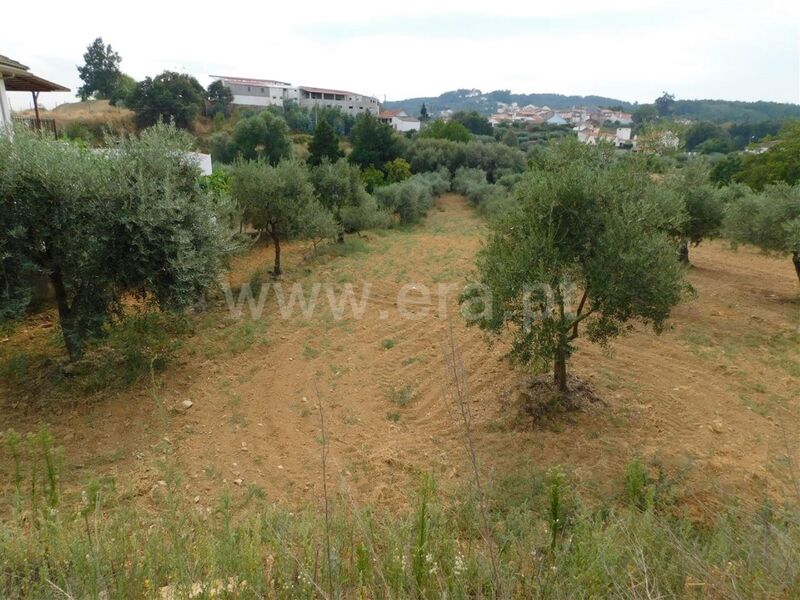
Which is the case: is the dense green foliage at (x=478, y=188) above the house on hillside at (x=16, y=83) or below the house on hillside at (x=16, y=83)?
below

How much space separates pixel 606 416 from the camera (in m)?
7.13

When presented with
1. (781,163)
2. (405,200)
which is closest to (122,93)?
(405,200)

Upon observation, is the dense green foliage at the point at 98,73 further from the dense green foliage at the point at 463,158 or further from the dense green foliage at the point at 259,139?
the dense green foliage at the point at 463,158

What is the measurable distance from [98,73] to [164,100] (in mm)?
20339

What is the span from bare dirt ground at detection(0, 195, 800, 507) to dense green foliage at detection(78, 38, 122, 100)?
58422 mm

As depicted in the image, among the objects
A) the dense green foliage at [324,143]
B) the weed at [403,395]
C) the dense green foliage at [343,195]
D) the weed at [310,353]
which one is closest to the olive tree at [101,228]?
the weed at [310,353]

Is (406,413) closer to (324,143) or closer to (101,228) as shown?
(101,228)

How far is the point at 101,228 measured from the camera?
729cm

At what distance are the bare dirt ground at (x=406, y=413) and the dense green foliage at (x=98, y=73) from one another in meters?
58.4

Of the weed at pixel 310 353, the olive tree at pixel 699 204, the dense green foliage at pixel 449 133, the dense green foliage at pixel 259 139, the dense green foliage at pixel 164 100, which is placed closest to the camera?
the weed at pixel 310 353

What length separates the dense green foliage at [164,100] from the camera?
4300cm

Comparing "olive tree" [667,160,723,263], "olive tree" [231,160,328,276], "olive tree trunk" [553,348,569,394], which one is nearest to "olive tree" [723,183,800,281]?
"olive tree" [667,160,723,263]

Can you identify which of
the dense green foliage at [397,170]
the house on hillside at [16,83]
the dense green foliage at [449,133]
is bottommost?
the dense green foliage at [397,170]

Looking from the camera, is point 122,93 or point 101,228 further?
point 122,93
